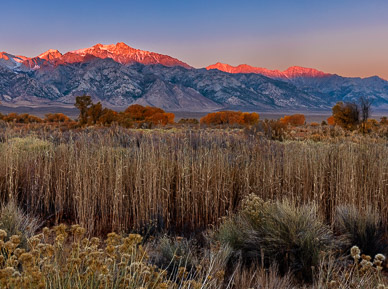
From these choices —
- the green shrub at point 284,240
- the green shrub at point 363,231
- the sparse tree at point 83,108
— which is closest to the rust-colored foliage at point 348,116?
the sparse tree at point 83,108

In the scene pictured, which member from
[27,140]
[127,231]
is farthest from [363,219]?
[27,140]

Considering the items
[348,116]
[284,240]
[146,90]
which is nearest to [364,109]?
[348,116]

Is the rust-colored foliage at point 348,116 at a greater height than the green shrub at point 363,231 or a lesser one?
greater

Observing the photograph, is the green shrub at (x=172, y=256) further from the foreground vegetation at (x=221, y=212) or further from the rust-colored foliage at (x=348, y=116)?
the rust-colored foliage at (x=348, y=116)

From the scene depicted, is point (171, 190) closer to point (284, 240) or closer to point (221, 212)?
point (221, 212)

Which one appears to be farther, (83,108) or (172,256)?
(83,108)

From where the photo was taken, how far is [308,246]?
380 centimetres

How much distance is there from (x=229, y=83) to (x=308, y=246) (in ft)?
575

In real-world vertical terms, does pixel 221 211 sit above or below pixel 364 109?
below

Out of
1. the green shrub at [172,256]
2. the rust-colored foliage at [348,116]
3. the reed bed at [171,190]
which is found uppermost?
the rust-colored foliage at [348,116]

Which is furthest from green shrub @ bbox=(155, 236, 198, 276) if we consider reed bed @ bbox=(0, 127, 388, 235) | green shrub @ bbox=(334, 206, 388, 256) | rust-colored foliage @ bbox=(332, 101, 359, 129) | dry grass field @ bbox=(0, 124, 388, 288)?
rust-colored foliage @ bbox=(332, 101, 359, 129)

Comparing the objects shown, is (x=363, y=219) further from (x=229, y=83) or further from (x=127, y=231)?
(x=229, y=83)

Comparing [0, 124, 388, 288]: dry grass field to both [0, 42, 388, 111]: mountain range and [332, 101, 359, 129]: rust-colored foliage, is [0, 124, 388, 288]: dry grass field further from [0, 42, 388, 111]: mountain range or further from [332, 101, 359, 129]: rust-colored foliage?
[0, 42, 388, 111]: mountain range

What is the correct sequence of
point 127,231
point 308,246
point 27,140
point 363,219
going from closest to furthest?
point 308,246 < point 363,219 < point 127,231 < point 27,140
